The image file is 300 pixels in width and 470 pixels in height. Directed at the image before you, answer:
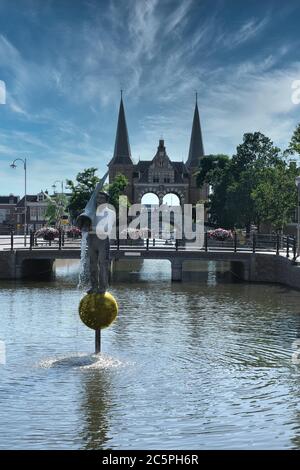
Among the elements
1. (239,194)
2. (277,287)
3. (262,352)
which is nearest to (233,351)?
(262,352)

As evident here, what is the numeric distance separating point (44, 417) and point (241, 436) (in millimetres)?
3795

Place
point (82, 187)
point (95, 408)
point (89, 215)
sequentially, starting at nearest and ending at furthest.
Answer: point (95, 408) < point (89, 215) < point (82, 187)

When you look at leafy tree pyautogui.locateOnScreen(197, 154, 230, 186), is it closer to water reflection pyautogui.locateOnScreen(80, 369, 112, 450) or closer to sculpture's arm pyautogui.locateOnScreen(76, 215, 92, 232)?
sculpture's arm pyautogui.locateOnScreen(76, 215, 92, 232)

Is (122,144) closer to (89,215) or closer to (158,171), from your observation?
(158,171)

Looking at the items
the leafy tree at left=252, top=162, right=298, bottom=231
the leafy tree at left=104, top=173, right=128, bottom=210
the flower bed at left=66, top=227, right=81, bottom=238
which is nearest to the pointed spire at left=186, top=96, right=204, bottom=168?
the leafy tree at left=104, top=173, right=128, bottom=210

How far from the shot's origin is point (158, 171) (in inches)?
4715

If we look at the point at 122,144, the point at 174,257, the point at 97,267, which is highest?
the point at 122,144

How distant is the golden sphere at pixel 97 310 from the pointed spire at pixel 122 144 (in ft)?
342

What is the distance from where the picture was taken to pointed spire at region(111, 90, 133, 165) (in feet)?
383

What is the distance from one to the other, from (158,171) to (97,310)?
106492 mm

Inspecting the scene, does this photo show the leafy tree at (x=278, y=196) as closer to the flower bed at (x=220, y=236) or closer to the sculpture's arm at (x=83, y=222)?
the flower bed at (x=220, y=236)

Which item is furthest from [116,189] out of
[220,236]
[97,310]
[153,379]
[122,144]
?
[153,379]
